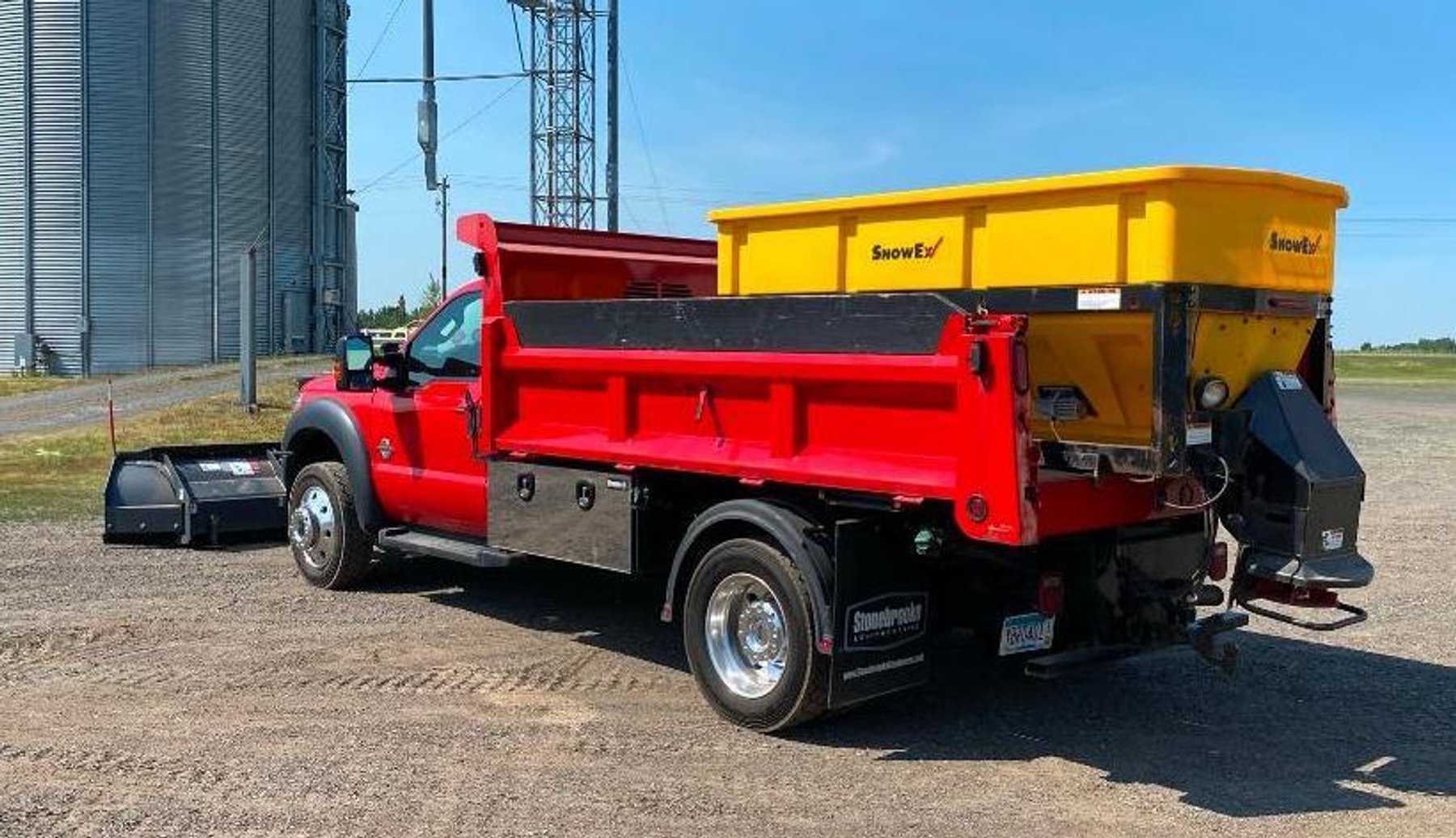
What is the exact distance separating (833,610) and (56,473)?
13.8 meters

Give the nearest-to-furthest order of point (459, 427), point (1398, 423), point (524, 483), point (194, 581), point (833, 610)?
point (833, 610) < point (524, 483) < point (459, 427) < point (194, 581) < point (1398, 423)

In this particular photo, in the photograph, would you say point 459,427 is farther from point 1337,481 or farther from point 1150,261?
point 1337,481

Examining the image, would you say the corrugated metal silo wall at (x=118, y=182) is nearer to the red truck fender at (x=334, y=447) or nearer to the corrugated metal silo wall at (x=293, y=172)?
the corrugated metal silo wall at (x=293, y=172)

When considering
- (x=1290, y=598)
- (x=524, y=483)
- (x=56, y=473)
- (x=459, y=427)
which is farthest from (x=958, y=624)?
(x=56, y=473)

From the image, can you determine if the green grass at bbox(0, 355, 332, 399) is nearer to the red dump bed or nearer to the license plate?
the red dump bed

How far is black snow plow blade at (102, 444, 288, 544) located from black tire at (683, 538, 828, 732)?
534cm

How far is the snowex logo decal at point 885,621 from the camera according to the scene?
17.4 feet

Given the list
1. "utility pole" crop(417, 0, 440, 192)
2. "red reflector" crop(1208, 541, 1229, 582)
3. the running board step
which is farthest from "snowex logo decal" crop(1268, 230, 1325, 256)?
"utility pole" crop(417, 0, 440, 192)

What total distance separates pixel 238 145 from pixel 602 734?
36.0 meters

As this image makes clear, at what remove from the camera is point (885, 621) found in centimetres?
541

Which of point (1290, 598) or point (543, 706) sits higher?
point (1290, 598)

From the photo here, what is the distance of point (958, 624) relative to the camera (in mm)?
5727

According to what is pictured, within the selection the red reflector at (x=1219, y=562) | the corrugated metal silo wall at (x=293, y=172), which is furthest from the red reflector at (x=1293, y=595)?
the corrugated metal silo wall at (x=293, y=172)

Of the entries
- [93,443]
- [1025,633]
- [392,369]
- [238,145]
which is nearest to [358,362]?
[392,369]
